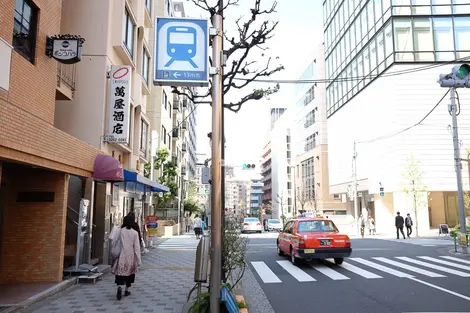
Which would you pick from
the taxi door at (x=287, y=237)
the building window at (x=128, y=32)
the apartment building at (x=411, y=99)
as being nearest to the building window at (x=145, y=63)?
the building window at (x=128, y=32)

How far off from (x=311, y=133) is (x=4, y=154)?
190 ft

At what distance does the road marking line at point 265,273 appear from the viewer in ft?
35.6

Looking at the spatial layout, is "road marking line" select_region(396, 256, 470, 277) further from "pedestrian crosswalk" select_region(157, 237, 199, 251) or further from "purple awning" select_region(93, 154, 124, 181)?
"purple awning" select_region(93, 154, 124, 181)

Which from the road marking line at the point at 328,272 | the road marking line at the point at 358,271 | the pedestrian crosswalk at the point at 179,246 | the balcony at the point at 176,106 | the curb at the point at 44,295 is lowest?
the pedestrian crosswalk at the point at 179,246

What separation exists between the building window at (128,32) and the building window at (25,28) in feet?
19.8

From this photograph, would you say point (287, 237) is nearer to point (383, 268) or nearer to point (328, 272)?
point (328, 272)

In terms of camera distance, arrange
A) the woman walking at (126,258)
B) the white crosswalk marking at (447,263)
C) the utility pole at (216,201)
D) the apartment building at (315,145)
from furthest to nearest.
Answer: the apartment building at (315,145) → the white crosswalk marking at (447,263) → the woman walking at (126,258) → the utility pole at (216,201)

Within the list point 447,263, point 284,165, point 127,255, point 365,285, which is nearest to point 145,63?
point 127,255

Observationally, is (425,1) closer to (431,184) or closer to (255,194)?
(431,184)

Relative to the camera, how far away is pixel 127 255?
26.9 ft

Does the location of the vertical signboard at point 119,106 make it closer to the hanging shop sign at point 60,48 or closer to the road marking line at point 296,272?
the hanging shop sign at point 60,48

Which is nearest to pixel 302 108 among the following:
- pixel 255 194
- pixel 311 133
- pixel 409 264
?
pixel 311 133

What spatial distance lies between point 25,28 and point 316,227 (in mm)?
10660

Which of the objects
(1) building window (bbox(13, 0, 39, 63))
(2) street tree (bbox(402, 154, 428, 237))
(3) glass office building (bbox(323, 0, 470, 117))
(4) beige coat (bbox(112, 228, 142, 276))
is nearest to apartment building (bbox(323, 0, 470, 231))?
(3) glass office building (bbox(323, 0, 470, 117))
